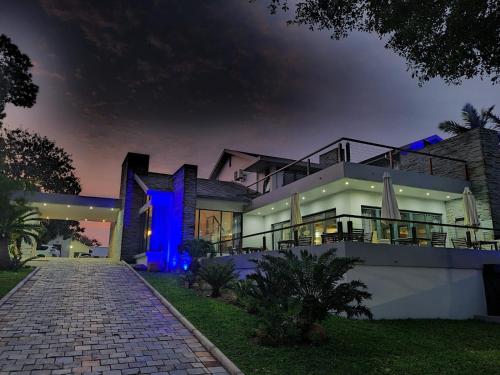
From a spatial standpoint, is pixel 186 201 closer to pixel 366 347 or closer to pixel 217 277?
pixel 217 277

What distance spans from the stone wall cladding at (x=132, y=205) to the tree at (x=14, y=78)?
7737 millimetres

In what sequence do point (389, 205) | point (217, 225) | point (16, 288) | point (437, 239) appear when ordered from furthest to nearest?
point (217, 225) < point (389, 205) < point (437, 239) < point (16, 288)

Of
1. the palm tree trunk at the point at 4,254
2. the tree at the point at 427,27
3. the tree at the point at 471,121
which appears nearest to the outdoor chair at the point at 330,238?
the tree at the point at 427,27

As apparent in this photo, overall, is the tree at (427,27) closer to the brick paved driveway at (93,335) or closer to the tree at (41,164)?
the brick paved driveway at (93,335)

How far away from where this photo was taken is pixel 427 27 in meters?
8.41

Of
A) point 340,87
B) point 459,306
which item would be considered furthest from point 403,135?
point 459,306

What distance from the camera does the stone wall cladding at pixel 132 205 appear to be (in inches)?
1016

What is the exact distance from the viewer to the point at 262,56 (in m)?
18.1

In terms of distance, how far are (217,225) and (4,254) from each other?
450 inches

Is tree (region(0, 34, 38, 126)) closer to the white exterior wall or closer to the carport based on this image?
the carport

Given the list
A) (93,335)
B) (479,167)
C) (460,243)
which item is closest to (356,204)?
(460,243)

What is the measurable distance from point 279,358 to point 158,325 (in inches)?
138

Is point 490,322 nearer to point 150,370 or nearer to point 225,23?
point 150,370

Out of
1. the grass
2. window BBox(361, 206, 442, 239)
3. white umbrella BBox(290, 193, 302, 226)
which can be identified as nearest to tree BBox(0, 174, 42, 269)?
the grass
